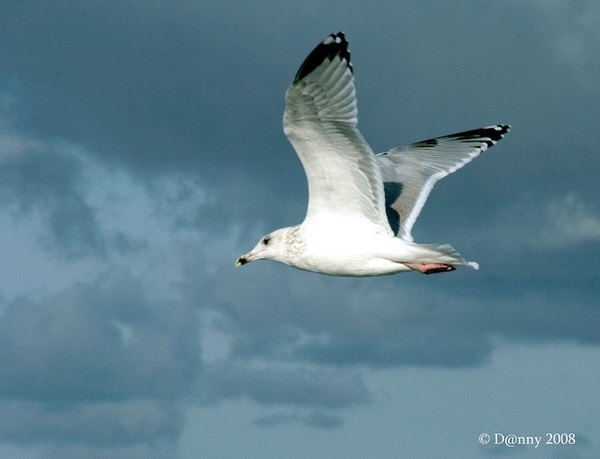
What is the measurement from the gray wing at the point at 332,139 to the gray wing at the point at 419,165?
1.65m

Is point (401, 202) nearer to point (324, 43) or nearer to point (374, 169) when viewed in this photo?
point (374, 169)

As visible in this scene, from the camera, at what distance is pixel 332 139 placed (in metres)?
11.2

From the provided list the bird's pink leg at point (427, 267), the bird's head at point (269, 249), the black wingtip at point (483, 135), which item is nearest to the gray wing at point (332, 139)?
the bird's pink leg at point (427, 267)

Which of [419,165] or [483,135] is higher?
[483,135]

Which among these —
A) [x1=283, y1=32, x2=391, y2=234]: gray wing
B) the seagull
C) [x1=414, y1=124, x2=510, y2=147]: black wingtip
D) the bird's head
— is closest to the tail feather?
the seagull

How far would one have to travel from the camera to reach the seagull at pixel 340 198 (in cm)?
1071

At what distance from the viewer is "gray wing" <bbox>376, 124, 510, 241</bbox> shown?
13.8 metres

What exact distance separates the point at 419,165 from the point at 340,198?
9.92 ft

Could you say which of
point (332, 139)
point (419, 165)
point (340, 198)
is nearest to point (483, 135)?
point (419, 165)

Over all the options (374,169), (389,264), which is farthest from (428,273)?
(374,169)

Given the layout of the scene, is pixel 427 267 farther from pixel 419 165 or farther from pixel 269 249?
pixel 419 165

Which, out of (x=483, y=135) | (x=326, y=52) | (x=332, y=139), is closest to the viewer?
(x=326, y=52)

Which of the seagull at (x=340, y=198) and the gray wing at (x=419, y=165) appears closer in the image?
the seagull at (x=340, y=198)

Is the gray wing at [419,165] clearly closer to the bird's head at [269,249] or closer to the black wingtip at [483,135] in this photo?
the black wingtip at [483,135]
